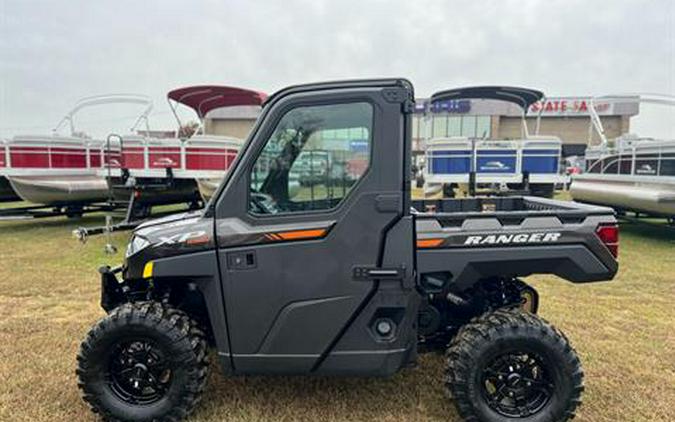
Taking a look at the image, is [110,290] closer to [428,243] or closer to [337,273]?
[337,273]

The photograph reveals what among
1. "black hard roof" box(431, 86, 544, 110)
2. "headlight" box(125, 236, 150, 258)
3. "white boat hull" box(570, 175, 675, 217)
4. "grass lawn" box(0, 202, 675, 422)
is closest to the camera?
"headlight" box(125, 236, 150, 258)

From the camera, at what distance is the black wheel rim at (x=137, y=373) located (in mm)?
2672

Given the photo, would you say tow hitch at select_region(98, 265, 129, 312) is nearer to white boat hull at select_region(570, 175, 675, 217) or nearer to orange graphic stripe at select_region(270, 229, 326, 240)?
orange graphic stripe at select_region(270, 229, 326, 240)

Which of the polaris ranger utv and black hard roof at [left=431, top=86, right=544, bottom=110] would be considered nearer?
the polaris ranger utv

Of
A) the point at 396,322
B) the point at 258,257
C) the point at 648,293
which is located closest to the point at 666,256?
the point at 648,293

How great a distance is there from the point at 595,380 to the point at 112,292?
3457 mm

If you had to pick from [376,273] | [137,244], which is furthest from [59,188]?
[376,273]

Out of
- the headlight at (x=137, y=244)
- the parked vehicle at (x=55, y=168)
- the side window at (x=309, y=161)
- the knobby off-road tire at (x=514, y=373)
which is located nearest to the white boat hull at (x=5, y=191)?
the parked vehicle at (x=55, y=168)

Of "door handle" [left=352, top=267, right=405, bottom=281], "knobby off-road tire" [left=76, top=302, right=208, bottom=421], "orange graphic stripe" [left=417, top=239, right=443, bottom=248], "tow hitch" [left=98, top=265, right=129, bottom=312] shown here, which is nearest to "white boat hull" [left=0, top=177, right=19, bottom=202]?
"tow hitch" [left=98, top=265, right=129, bottom=312]

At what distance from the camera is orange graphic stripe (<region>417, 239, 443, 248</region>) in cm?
260

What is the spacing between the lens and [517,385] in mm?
2623

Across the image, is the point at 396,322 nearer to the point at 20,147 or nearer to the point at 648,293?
the point at 648,293

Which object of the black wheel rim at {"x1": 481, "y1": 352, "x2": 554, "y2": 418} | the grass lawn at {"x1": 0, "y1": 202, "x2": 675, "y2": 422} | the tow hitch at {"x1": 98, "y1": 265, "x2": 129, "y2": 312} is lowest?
the grass lawn at {"x1": 0, "y1": 202, "x2": 675, "y2": 422}

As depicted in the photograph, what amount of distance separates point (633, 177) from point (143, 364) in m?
9.57
